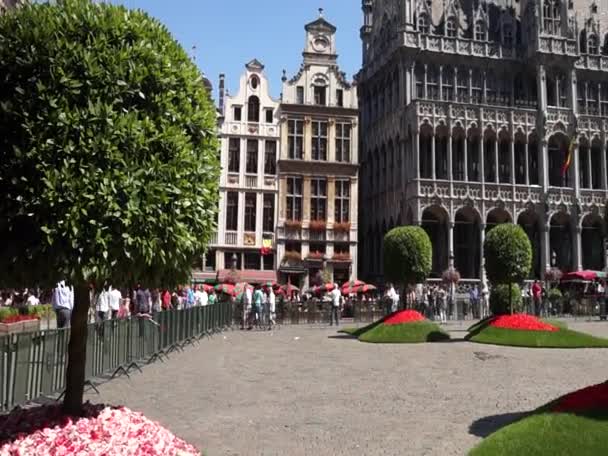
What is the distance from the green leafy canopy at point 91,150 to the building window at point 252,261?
37082 mm

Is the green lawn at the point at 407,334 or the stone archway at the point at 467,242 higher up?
the stone archway at the point at 467,242

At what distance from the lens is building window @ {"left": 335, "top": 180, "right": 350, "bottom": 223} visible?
146ft

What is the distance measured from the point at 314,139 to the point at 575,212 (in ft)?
65.1

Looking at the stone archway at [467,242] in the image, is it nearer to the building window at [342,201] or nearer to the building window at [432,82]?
the building window at [342,201]

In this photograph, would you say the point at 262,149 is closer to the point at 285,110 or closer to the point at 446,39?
the point at 285,110

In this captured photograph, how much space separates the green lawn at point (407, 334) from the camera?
20.1 meters

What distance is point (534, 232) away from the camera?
1841 inches

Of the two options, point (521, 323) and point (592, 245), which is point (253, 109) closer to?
point (592, 245)

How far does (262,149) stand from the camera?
143 feet

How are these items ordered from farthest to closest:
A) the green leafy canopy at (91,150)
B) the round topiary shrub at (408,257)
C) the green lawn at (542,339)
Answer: the round topiary shrub at (408,257) → the green lawn at (542,339) → the green leafy canopy at (91,150)

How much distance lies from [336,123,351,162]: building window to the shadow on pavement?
120 feet

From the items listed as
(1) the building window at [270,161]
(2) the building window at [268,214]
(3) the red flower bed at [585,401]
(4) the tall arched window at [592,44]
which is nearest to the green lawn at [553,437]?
(3) the red flower bed at [585,401]

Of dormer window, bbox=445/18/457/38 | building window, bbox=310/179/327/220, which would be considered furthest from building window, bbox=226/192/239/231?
dormer window, bbox=445/18/457/38

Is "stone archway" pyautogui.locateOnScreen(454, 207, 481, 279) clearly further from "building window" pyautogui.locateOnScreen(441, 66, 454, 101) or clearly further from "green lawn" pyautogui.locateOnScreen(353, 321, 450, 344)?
"green lawn" pyautogui.locateOnScreen(353, 321, 450, 344)
